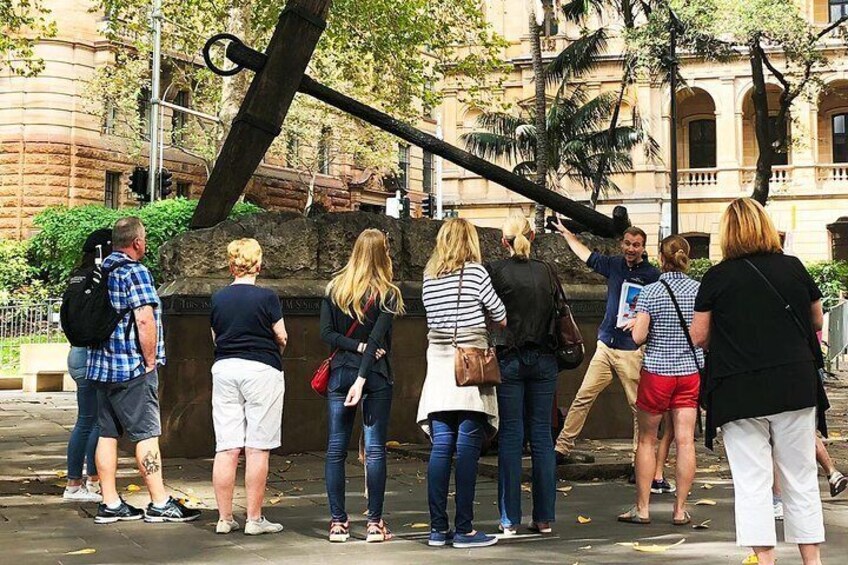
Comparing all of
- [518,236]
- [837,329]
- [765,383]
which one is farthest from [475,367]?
[837,329]

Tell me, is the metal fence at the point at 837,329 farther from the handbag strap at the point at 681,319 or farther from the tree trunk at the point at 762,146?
the handbag strap at the point at 681,319

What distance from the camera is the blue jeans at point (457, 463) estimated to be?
6.43 meters

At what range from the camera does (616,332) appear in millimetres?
8438

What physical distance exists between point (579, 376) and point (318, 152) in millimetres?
28624

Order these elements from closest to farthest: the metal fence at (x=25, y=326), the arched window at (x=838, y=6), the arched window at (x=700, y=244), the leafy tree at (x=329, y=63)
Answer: the metal fence at (x=25, y=326), the leafy tree at (x=329, y=63), the arched window at (x=838, y=6), the arched window at (x=700, y=244)

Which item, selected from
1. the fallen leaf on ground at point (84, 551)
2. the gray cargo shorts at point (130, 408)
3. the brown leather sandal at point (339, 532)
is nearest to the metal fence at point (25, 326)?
the gray cargo shorts at point (130, 408)

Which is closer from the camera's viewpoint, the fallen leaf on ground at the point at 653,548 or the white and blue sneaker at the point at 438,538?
the fallen leaf on ground at the point at 653,548

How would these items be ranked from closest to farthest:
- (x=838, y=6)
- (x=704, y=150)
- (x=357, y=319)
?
(x=357, y=319) < (x=838, y=6) < (x=704, y=150)

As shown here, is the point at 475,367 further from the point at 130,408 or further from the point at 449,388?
the point at 130,408

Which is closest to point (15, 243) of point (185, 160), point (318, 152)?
point (185, 160)

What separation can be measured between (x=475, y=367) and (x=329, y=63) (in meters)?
28.0

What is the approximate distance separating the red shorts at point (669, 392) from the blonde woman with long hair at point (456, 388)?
43.4 inches

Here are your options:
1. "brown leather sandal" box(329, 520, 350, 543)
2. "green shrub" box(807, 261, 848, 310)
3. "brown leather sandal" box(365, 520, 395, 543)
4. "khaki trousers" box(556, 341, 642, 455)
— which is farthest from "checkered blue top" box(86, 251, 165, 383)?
"green shrub" box(807, 261, 848, 310)

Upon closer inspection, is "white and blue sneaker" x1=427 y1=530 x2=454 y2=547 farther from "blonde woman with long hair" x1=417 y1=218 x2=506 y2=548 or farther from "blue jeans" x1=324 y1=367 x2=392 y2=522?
"blue jeans" x1=324 y1=367 x2=392 y2=522
